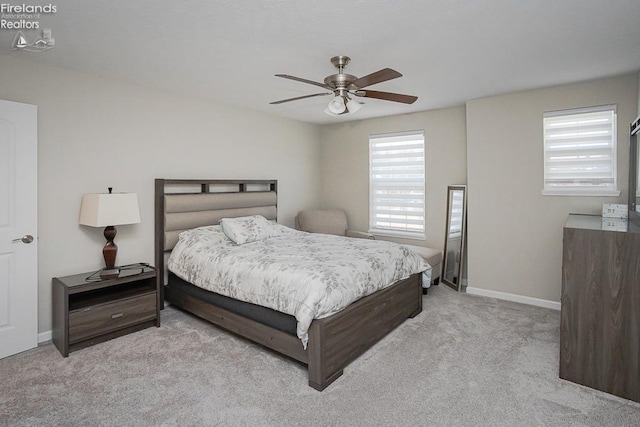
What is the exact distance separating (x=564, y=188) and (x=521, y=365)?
212cm

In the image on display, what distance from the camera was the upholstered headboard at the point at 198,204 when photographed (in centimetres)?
381

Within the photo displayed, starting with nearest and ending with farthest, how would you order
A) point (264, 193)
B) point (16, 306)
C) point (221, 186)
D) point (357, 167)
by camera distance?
point (16, 306) < point (221, 186) < point (264, 193) < point (357, 167)

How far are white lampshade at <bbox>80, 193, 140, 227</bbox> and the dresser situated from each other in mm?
3625

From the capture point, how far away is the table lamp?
3.09 metres

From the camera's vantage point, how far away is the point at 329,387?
238 centimetres

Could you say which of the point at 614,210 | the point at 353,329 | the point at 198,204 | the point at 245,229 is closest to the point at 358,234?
the point at 245,229

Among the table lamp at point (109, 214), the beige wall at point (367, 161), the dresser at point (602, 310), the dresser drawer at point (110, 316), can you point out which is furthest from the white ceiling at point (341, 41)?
the dresser drawer at point (110, 316)

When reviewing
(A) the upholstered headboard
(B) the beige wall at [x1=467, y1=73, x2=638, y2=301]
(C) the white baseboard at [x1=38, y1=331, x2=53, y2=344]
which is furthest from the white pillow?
(B) the beige wall at [x1=467, y1=73, x2=638, y2=301]

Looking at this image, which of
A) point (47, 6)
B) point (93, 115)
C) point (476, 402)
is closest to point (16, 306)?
point (93, 115)

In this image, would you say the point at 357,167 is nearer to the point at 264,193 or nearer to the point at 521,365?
the point at 264,193

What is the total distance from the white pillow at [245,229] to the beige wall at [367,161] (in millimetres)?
1962

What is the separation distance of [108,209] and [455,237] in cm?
410

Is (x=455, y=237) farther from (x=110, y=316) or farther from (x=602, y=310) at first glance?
(x=110, y=316)

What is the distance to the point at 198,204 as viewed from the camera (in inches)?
160
